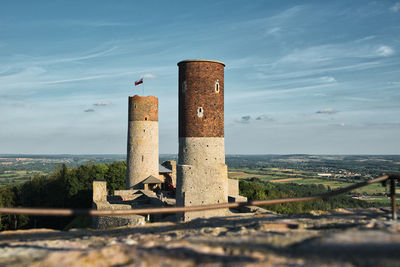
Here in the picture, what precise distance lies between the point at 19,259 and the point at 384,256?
4.19m

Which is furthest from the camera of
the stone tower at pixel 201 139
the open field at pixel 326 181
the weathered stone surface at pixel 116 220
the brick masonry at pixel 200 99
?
the open field at pixel 326 181

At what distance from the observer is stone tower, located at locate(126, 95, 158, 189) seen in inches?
1164

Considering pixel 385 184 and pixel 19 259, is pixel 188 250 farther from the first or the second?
pixel 385 184

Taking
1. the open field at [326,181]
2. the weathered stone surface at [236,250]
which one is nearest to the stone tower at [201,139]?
the weathered stone surface at [236,250]

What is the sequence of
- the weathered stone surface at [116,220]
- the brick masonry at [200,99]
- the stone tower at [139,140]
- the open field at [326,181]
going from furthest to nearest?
1. the open field at [326,181]
2. the stone tower at [139,140]
3. the brick masonry at [200,99]
4. the weathered stone surface at [116,220]

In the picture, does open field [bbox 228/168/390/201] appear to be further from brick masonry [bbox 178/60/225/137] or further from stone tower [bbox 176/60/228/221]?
brick masonry [bbox 178/60/225/137]

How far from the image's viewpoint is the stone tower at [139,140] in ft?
97.0

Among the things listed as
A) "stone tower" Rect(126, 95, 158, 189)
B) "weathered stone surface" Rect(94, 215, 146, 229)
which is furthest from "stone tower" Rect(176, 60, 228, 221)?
"stone tower" Rect(126, 95, 158, 189)

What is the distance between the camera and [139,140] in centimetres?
2959

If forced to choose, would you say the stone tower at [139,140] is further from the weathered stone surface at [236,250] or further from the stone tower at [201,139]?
the weathered stone surface at [236,250]

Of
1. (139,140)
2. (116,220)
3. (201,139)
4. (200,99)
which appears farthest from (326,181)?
(116,220)

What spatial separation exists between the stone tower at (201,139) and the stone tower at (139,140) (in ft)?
46.1

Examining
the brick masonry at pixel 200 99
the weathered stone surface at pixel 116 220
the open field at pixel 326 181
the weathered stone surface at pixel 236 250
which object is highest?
the brick masonry at pixel 200 99

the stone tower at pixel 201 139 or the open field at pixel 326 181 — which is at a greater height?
the stone tower at pixel 201 139
